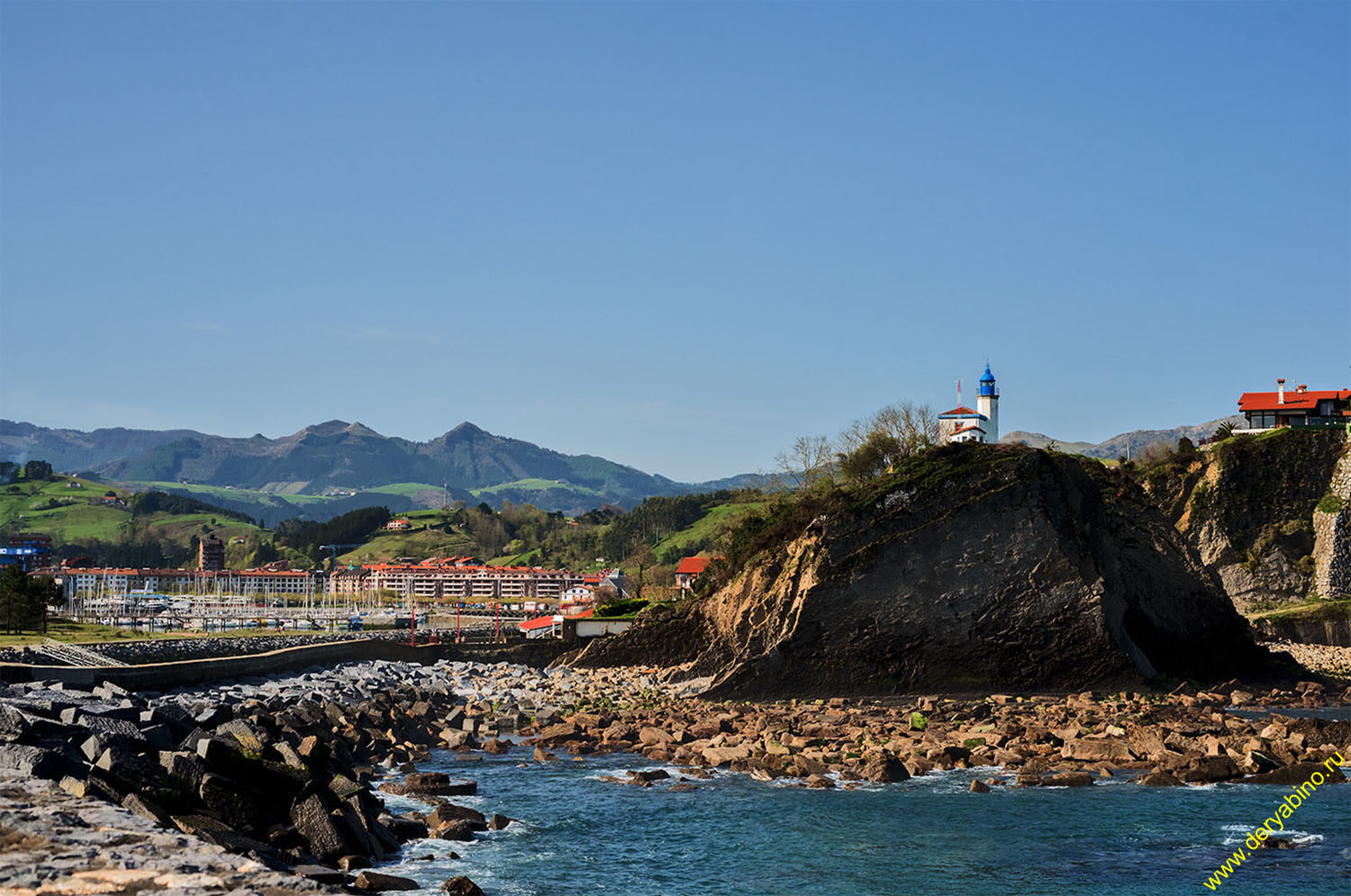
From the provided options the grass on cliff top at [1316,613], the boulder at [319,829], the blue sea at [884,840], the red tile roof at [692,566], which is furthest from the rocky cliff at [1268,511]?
the boulder at [319,829]

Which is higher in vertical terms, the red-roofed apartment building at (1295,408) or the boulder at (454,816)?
the red-roofed apartment building at (1295,408)

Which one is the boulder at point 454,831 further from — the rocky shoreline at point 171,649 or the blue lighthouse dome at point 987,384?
the blue lighthouse dome at point 987,384

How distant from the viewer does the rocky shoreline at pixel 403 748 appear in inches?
534

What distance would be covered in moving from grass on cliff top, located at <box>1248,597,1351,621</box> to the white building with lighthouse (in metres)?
19.9

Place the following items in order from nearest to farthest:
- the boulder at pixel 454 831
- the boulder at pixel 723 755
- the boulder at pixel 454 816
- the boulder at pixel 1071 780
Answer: the boulder at pixel 454 831, the boulder at pixel 454 816, the boulder at pixel 1071 780, the boulder at pixel 723 755

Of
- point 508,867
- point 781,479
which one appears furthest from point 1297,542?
point 508,867

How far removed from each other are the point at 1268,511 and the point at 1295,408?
10883 mm

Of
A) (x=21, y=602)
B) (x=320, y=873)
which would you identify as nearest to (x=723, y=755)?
(x=320, y=873)

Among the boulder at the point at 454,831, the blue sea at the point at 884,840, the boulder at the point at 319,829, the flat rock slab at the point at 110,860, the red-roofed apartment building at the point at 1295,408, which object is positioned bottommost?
the blue sea at the point at 884,840

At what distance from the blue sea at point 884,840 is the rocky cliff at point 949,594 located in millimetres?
16074

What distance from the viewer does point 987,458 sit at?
149 ft

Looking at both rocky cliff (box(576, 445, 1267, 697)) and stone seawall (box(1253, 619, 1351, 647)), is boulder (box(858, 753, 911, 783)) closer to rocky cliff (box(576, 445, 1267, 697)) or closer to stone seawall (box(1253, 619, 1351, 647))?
rocky cliff (box(576, 445, 1267, 697))

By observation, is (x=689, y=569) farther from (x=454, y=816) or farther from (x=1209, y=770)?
(x=454, y=816)

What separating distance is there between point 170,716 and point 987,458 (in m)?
31.6
